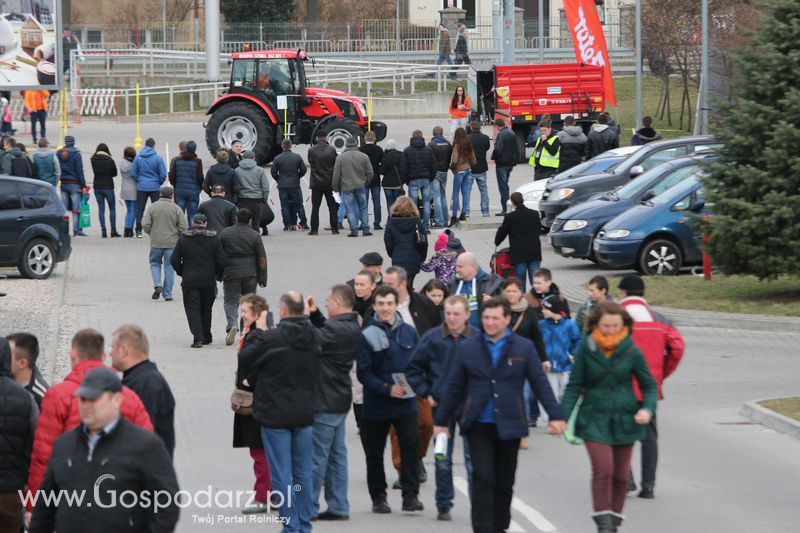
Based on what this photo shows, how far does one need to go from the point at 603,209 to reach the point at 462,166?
471 cm

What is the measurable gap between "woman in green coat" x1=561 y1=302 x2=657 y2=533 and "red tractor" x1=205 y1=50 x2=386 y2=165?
1002 inches

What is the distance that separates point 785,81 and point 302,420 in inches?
456

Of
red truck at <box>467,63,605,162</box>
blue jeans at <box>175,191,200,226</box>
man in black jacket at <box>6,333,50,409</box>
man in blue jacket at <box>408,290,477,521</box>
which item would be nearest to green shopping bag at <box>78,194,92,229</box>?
blue jeans at <box>175,191,200,226</box>

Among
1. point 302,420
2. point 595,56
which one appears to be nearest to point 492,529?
point 302,420

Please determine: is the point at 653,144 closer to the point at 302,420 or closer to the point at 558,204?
the point at 558,204

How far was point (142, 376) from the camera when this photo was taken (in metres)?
7.99

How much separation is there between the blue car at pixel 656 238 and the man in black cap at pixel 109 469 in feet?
51.4

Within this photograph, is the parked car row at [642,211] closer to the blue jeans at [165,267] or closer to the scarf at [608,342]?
the blue jeans at [165,267]

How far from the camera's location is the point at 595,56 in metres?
38.7

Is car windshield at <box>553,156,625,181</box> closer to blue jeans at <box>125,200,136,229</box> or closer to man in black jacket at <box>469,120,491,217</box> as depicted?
man in black jacket at <box>469,120,491,217</box>

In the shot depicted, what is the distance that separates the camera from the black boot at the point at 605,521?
9180 millimetres

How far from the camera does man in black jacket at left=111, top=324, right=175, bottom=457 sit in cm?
796

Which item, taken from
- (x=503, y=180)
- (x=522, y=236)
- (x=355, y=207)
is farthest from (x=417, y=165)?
(x=522, y=236)

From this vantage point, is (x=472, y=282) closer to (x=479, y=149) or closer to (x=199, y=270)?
(x=199, y=270)
